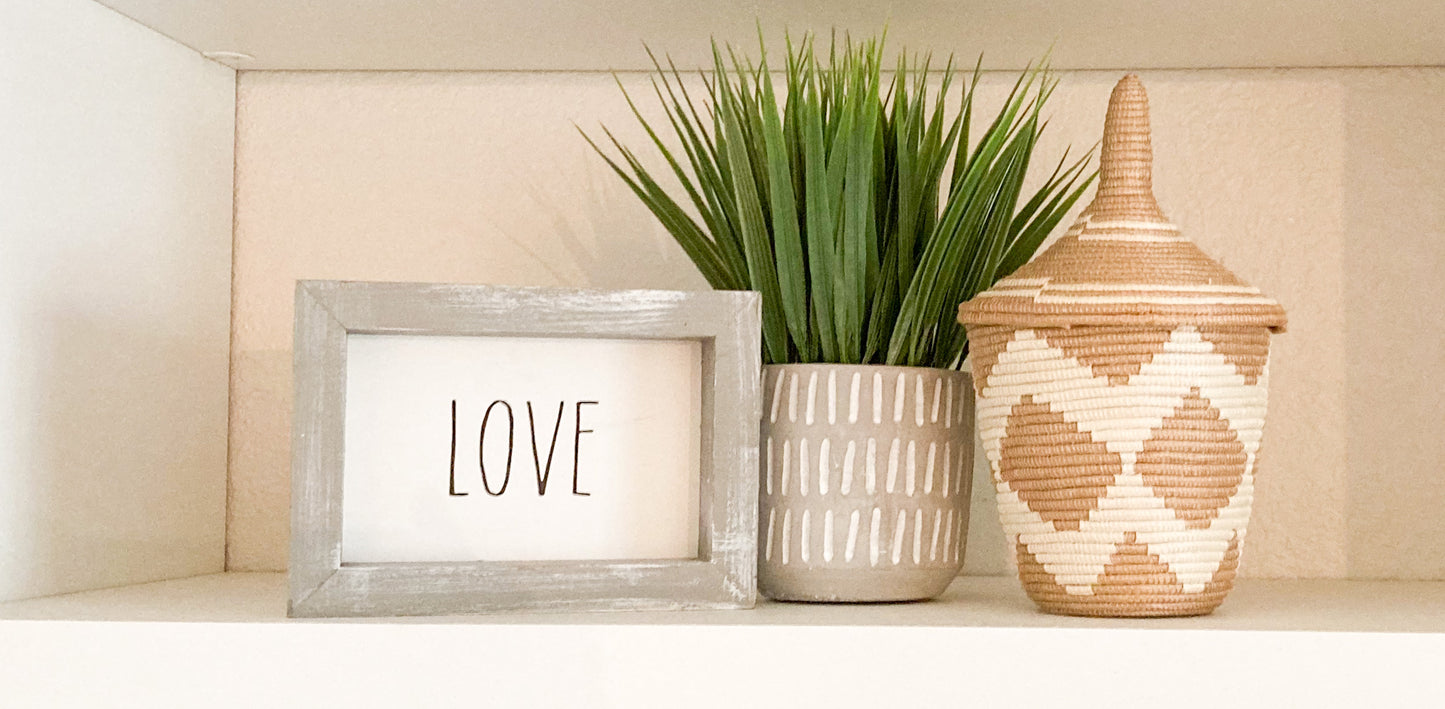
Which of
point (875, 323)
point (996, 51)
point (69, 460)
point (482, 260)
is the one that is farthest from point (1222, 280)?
point (69, 460)

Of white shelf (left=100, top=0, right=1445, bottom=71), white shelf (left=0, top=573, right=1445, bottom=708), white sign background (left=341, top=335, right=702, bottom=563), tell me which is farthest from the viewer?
white shelf (left=100, top=0, right=1445, bottom=71)

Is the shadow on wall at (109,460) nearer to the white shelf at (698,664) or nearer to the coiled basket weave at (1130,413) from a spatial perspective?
the white shelf at (698,664)

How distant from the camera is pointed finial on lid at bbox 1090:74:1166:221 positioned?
658 mm

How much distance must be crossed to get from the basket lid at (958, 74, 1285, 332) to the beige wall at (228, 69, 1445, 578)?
0.80 feet

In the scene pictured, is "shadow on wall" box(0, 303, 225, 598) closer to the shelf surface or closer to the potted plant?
the shelf surface

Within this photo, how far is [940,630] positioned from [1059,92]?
1.58 feet

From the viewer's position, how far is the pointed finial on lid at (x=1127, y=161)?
658mm

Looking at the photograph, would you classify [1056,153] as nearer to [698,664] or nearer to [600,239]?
[600,239]

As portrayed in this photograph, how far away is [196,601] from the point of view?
0.67 m

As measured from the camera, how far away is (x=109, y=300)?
0.76 m

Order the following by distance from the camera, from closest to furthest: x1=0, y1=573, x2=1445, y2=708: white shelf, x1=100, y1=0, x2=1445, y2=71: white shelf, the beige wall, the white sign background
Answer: x1=0, y1=573, x2=1445, y2=708: white shelf → the white sign background → x1=100, y1=0, x2=1445, y2=71: white shelf → the beige wall

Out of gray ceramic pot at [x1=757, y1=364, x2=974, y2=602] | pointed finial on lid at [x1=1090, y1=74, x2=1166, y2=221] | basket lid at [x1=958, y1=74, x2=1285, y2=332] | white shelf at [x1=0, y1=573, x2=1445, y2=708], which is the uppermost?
pointed finial on lid at [x1=1090, y1=74, x2=1166, y2=221]

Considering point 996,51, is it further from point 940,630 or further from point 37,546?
point 37,546

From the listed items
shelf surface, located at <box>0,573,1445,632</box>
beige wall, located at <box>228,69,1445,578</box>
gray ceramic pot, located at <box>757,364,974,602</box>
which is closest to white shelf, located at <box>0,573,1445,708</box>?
shelf surface, located at <box>0,573,1445,632</box>
